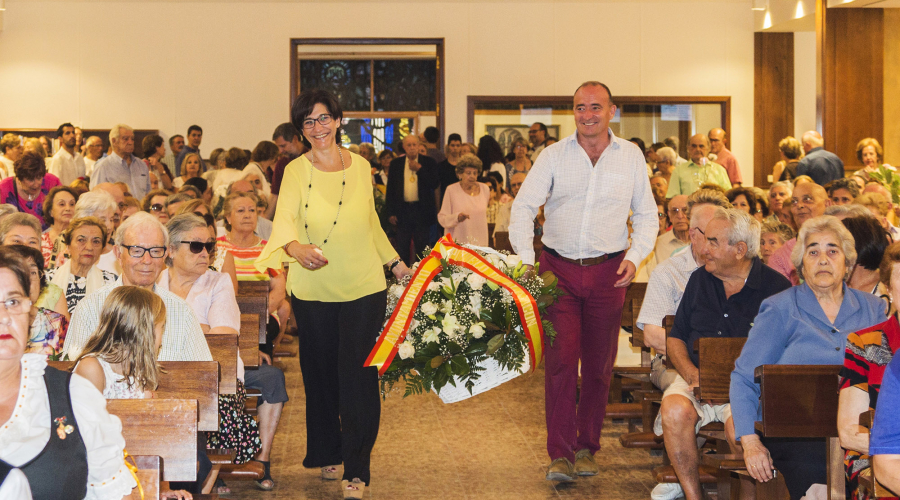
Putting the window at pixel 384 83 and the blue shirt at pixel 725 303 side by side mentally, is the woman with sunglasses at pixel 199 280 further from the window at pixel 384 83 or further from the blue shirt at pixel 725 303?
the window at pixel 384 83

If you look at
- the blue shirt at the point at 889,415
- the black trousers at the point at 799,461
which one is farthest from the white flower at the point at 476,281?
the blue shirt at the point at 889,415

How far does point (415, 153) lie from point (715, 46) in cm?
650

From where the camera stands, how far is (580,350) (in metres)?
5.21

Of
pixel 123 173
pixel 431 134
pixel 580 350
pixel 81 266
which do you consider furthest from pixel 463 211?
pixel 81 266

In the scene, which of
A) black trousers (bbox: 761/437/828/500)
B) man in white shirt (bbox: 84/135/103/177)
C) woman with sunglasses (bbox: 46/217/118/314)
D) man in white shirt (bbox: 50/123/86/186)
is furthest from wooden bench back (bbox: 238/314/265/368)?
man in white shirt (bbox: 84/135/103/177)

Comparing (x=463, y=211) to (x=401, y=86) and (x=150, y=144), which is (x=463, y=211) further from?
(x=401, y=86)

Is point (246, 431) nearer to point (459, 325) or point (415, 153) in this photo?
point (459, 325)

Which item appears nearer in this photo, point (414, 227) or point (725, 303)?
point (725, 303)

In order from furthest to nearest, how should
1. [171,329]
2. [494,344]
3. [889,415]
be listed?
[494,344] → [171,329] → [889,415]

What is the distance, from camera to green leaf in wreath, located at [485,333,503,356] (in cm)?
417

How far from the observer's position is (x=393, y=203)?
38.1 feet

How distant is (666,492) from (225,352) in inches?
86.1

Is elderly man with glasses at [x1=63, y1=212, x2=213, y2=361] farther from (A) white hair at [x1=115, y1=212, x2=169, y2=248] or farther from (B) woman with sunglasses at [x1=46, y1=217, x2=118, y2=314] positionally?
(B) woman with sunglasses at [x1=46, y1=217, x2=118, y2=314]

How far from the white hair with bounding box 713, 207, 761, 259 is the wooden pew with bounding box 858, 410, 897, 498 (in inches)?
56.9
